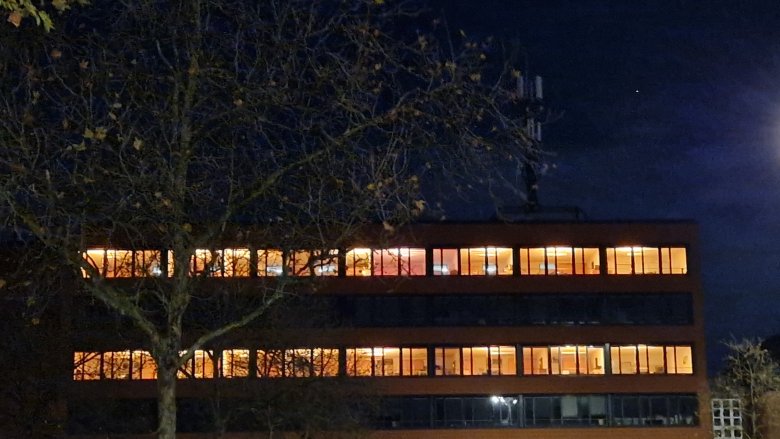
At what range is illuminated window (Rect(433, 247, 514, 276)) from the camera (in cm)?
8238

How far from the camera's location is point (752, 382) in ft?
228

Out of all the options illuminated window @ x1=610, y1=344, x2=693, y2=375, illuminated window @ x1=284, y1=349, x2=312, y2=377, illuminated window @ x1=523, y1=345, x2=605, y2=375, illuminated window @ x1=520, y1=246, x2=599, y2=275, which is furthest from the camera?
illuminated window @ x1=520, y1=246, x2=599, y2=275

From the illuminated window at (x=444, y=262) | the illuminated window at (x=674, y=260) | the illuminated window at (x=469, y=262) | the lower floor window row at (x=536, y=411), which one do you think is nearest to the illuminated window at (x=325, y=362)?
the lower floor window row at (x=536, y=411)

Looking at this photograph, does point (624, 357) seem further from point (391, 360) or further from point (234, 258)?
point (234, 258)

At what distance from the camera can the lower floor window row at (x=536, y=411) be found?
80688 mm

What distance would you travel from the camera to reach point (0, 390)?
55.3 m

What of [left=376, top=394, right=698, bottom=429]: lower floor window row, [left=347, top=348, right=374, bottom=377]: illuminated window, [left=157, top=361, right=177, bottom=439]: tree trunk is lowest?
[left=376, top=394, right=698, bottom=429]: lower floor window row

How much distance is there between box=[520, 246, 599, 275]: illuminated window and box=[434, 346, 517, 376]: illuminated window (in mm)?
6062

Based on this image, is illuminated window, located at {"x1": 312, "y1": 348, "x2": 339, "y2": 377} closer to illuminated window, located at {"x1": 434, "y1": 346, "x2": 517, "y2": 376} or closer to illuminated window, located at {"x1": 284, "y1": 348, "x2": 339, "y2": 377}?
illuminated window, located at {"x1": 284, "y1": 348, "x2": 339, "y2": 377}

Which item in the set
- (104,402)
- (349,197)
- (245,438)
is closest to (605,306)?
(245,438)

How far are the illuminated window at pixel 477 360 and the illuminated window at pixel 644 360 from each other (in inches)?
294

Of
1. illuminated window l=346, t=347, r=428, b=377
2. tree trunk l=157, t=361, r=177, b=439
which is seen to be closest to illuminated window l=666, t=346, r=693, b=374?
illuminated window l=346, t=347, r=428, b=377

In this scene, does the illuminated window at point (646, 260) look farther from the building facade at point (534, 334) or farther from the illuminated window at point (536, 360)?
the illuminated window at point (536, 360)

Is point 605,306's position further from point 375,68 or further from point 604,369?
point 375,68
